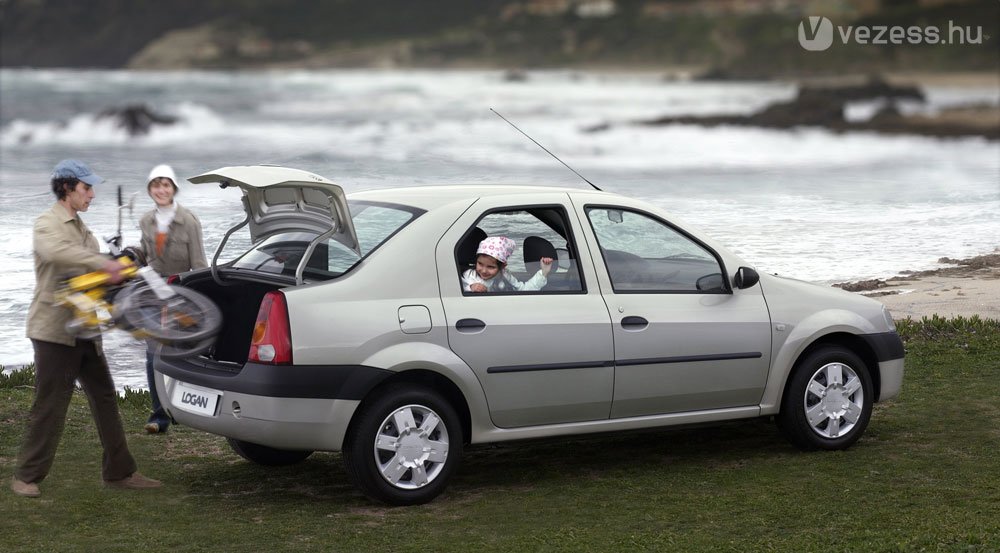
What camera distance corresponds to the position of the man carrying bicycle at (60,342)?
21.9 ft

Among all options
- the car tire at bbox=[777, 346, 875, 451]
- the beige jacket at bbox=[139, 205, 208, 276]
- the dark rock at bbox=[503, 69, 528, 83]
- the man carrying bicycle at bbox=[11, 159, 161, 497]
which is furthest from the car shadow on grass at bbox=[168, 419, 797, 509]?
the dark rock at bbox=[503, 69, 528, 83]

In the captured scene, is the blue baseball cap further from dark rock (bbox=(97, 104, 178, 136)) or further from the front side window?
dark rock (bbox=(97, 104, 178, 136))

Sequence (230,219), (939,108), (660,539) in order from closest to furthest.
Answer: (660,539) < (230,219) < (939,108)

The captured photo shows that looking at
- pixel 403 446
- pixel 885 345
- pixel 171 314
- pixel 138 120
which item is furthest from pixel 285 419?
pixel 138 120

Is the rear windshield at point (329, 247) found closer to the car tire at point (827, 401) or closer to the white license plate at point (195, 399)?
the white license plate at point (195, 399)

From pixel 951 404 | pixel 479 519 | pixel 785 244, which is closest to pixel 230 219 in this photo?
pixel 785 244

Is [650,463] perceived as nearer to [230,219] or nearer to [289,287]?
[289,287]

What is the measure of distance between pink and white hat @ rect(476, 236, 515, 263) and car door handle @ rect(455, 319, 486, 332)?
1.25 ft

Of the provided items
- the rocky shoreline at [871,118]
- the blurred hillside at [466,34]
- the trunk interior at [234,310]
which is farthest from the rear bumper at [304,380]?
the blurred hillside at [466,34]

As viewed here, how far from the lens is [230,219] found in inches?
839

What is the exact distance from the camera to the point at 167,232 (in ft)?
28.2

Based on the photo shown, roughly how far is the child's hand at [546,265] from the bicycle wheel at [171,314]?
1658 millimetres

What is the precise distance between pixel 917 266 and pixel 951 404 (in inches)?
434

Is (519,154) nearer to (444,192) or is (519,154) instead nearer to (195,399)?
(444,192)
